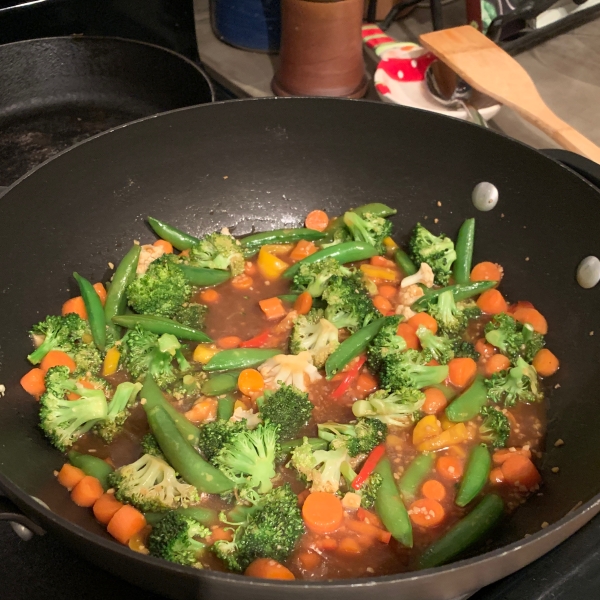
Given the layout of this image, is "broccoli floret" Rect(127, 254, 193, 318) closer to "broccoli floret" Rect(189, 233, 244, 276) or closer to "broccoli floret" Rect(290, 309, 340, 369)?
"broccoli floret" Rect(189, 233, 244, 276)

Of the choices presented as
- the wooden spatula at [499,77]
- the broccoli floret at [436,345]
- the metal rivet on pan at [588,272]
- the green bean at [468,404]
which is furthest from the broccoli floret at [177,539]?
the wooden spatula at [499,77]

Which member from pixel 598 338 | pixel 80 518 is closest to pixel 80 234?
pixel 80 518

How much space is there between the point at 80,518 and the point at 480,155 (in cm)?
177

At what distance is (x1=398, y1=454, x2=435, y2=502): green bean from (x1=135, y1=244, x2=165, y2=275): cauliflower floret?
45.5 inches

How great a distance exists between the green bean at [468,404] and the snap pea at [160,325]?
0.85 m

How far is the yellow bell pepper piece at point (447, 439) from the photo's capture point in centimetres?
172

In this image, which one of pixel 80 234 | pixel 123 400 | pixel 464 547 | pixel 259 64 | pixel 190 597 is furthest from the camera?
pixel 259 64

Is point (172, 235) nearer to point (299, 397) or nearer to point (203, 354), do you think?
point (203, 354)

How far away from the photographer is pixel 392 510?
1540mm

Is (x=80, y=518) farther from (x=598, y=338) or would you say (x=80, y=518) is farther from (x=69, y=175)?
(x=598, y=338)

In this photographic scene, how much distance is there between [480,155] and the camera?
6.91ft

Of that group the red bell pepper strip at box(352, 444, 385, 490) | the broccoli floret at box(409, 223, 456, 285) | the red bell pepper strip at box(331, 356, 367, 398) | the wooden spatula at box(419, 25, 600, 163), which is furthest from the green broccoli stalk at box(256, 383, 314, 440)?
the wooden spatula at box(419, 25, 600, 163)

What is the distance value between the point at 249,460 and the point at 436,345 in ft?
2.50

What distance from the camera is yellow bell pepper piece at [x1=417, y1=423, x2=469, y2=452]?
172 centimetres
